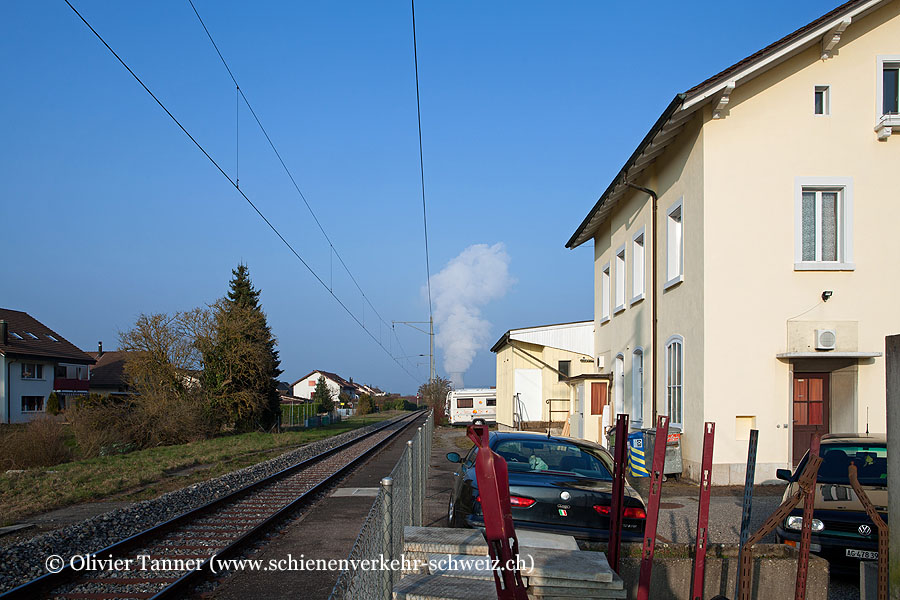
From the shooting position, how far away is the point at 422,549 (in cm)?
549

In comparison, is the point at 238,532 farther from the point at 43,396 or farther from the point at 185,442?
the point at 43,396

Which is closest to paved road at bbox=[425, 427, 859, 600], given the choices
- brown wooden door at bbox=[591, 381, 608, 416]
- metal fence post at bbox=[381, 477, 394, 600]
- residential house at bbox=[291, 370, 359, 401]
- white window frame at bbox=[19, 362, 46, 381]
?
metal fence post at bbox=[381, 477, 394, 600]

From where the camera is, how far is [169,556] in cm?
859

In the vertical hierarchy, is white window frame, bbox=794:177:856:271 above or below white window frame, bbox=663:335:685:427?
above

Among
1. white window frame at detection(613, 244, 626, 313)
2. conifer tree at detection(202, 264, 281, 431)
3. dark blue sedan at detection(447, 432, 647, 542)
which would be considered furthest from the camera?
conifer tree at detection(202, 264, 281, 431)

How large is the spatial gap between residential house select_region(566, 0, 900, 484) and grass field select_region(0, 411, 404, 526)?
11.5m

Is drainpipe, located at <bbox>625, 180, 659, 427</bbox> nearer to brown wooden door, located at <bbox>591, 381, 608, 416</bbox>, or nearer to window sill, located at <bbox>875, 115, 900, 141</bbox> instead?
window sill, located at <bbox>875, 115, 900, 141</bbox>

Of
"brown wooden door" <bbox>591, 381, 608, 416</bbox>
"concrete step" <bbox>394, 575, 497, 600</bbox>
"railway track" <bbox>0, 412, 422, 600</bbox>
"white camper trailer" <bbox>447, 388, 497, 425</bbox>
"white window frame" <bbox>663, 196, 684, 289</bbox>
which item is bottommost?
"white camper trailer" <bbox>447, 388, 497, 425</bbox>

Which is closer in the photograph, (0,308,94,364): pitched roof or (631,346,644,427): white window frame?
(631,346,644,427): white window frame

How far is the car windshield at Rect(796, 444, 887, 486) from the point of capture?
8547 mm

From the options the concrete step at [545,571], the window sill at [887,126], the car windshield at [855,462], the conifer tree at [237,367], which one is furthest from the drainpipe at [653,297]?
the conifer tree at [237,367]

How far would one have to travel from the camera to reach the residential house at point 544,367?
113 ft

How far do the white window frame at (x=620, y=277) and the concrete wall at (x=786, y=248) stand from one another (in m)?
7.33

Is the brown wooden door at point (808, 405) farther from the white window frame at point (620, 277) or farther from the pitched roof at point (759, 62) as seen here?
the white window frame at point (620, 277)
